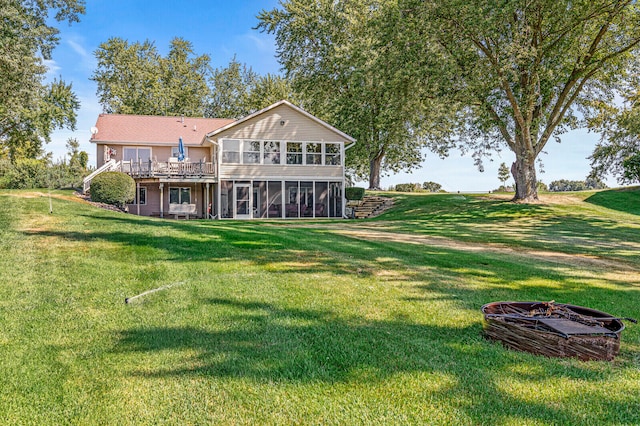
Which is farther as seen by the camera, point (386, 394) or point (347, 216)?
point (347, 216)

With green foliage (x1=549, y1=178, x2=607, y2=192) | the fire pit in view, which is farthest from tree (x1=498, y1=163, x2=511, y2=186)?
the fire pit

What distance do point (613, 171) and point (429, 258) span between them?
83.1 ft

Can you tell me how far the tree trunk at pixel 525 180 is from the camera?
848 inches

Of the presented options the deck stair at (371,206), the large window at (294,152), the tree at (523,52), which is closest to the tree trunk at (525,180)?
the tree at (523,52)

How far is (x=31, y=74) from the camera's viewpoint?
75.9ft

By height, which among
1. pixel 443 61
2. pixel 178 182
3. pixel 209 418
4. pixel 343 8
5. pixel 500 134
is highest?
pixel 343 8

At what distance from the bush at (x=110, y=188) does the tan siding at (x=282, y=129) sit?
556 centimetres

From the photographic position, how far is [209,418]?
2.97 m

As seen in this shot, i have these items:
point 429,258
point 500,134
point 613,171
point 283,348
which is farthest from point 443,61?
point 283,348

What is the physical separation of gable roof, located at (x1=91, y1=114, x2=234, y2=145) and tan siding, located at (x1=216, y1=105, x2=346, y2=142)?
441 cm

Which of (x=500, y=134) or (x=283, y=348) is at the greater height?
(x=500, y=134)

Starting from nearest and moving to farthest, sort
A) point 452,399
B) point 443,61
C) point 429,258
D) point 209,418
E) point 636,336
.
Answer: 1. point 209,418
2. point 452,399
3. point 636,336
4. point 429,258
5. point 443,61

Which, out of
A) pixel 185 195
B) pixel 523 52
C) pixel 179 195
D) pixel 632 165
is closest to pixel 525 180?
pixel 523 52

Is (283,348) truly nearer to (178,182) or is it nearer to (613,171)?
(178,182)
